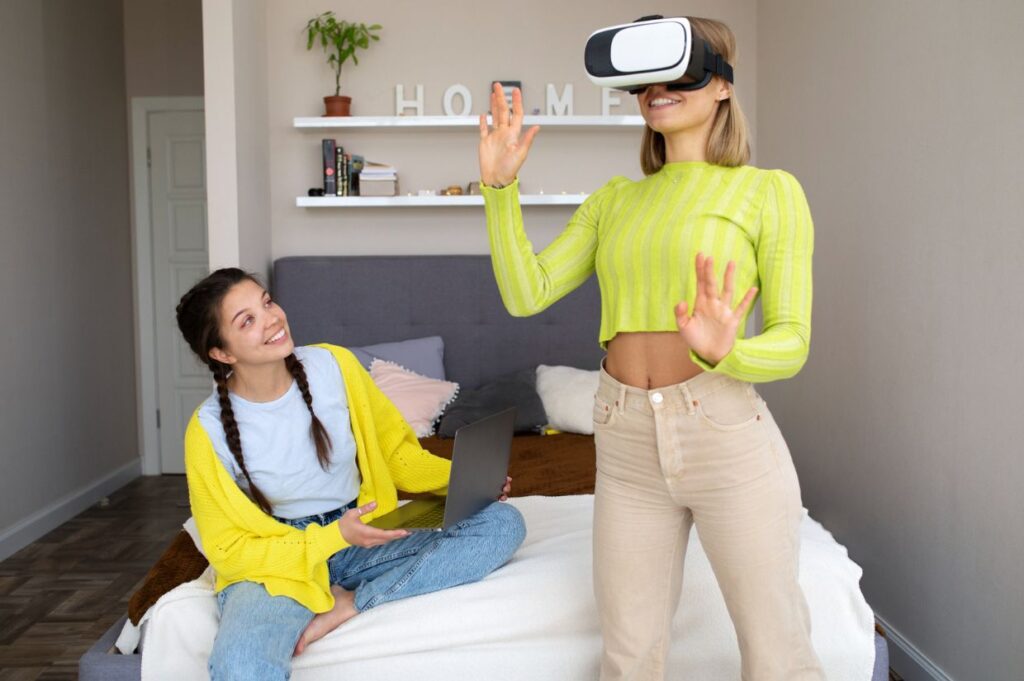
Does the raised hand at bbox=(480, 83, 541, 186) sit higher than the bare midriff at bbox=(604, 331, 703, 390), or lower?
higher

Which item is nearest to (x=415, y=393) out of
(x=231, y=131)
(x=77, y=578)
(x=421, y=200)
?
(x=421, y=200)

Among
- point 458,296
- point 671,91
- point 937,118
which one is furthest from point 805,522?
point 458,296

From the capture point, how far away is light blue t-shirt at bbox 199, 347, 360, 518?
2.03m

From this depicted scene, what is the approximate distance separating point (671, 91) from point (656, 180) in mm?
155

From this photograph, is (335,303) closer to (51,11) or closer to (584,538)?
(51,11)

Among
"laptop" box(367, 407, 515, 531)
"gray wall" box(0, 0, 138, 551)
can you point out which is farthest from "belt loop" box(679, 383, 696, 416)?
"gray wall" box(0, 0, 138, 551)

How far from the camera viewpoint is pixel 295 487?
6.73 feet

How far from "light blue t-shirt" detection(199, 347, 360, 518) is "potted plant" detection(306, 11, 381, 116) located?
2204mm

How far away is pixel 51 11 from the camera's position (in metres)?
4.30

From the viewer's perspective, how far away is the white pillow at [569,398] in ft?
11.7

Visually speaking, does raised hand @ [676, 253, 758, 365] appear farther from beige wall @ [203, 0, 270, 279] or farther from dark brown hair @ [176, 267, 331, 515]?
beige wall @ [203, 0, 270, 279]

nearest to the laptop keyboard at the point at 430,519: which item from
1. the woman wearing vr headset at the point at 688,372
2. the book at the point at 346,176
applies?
the woman wearing vr headset at the point at 688,372

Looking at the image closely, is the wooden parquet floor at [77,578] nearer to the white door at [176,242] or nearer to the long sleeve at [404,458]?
the white door at [176,242]

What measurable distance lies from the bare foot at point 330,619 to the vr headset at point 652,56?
1142 mm
